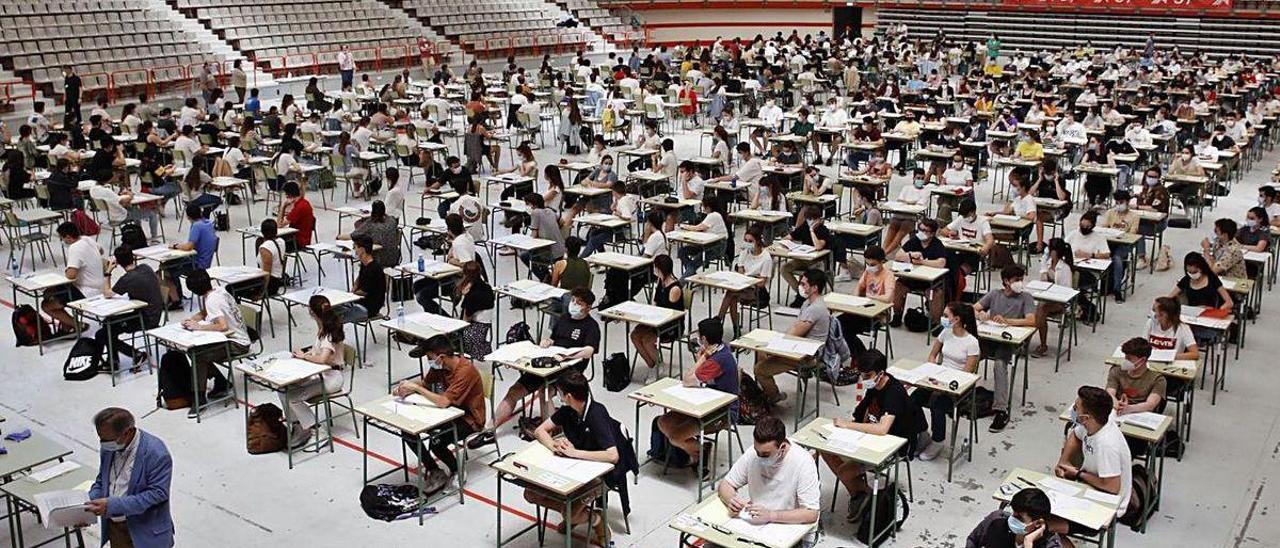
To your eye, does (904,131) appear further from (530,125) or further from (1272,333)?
(1272,333)

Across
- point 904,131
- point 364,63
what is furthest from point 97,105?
point 904,131

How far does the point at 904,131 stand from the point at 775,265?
924cm

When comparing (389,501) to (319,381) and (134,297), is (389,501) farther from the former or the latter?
(134,297)

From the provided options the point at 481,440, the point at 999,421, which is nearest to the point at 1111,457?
the point at 999,421

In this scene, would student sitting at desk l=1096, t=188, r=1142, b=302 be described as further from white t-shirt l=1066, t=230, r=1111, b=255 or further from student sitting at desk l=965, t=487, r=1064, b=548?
student sitting at desk l=965, t=487, r=1064, b=548

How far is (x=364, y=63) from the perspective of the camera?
35781mm

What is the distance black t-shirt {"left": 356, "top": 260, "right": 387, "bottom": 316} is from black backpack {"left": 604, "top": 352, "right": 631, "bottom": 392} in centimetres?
292

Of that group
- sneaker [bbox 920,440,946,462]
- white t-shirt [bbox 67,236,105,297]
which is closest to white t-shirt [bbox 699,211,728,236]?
sneaker [bbox 920,440,946,462]

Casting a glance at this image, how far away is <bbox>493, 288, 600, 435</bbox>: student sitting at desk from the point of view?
403 inches

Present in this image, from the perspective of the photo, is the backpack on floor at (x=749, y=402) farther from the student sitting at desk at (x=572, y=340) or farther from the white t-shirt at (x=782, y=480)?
the white t-shirt at (x=782, y=480)

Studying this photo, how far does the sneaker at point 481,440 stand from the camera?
10078 millimetres

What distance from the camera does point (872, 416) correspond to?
28.7ft

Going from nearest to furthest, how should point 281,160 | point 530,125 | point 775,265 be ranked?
1. point 775,265
2. point 281,160
3. point 530,125

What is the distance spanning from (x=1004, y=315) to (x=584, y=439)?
532 centimetres
